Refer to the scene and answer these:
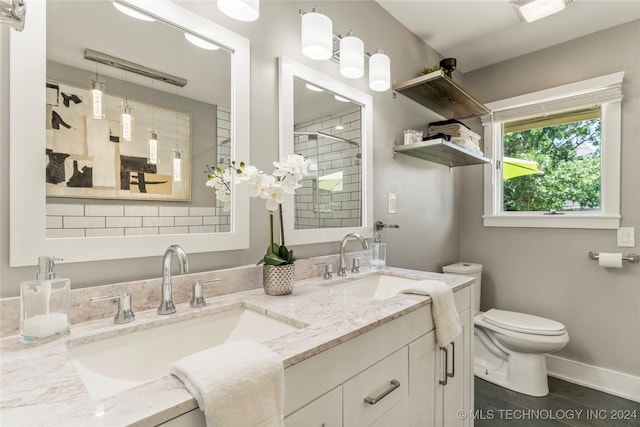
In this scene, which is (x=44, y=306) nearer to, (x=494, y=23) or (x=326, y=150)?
(x=326, y=150)

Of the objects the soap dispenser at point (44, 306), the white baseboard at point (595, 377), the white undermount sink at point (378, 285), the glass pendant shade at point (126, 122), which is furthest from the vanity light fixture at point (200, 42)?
the white baseboard at point (595, 377)

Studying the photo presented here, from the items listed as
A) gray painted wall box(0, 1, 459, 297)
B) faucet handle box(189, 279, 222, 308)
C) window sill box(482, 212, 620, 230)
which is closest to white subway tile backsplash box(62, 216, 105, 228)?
gray painted wall box(0, 1, 459, 297)

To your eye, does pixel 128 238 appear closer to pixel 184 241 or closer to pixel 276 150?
pixel 184 241

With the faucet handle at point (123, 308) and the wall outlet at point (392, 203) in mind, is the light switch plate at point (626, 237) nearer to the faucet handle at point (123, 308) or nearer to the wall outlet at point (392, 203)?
the wall outlet at point (392, 203)

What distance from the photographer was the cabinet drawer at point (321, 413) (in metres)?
0.68

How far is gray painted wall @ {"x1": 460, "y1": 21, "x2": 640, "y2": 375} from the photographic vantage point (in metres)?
2.04

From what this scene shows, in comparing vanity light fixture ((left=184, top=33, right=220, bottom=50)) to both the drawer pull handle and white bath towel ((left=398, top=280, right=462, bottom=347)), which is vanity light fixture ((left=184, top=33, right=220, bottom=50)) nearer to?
white bath towel ((left=398, top=280, right=462, bottom=347))

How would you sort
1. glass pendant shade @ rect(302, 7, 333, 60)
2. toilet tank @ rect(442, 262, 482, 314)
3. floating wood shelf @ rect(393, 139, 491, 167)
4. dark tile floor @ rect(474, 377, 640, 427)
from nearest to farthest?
glass pendant shade @ rect(302, 7, 333, 60)
dark tile floor @ rect(474, 377, 640, 427)
floating wood shelf @ rect(393, 139, 491, 167)
toilet tank @ rect(442, 262, 482, 314)

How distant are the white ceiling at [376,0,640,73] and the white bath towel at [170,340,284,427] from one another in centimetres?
215

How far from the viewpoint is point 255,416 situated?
53 centimetres

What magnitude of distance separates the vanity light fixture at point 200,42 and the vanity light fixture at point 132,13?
120mm

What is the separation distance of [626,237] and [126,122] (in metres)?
2.88

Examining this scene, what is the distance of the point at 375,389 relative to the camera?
89 centimetres

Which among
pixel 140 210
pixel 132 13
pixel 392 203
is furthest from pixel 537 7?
pixel 140 210
